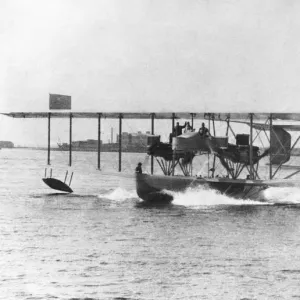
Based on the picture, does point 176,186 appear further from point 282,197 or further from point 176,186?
point 282,197

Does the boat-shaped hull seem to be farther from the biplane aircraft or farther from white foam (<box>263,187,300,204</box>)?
white foam (<box>263,187,300,204</box>)

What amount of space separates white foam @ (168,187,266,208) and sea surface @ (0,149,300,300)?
453cm

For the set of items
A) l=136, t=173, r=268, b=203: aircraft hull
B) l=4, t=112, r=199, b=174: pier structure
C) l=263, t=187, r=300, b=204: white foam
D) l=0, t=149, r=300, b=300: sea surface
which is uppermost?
l=4, t=112, r=199, b=174: pier structure

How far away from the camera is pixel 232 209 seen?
144 feet

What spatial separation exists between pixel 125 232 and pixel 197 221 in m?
6.09

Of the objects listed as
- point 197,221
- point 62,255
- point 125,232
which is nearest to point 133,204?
point 197,221

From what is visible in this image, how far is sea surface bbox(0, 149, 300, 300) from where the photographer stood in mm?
20062

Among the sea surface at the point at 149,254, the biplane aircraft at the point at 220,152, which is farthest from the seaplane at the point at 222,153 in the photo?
the sea surface at the point at 149,254

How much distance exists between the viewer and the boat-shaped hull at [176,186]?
4669cm

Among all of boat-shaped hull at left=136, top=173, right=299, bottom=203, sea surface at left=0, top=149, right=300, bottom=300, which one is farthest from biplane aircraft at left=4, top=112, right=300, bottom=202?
sea surface at left=0, top=149, right=300, bottom=300

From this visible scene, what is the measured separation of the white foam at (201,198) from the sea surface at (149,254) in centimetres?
453

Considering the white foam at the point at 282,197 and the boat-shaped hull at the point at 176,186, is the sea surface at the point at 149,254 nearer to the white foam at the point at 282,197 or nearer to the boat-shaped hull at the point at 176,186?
the boat-shaped hull at the point at 176,186

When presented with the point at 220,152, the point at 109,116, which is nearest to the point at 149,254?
the point at 220,152

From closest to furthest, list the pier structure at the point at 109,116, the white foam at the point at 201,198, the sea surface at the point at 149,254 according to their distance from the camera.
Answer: the sea surface at the point at 149,254
the white foam at the point at 201,198
the pier structure at the point at 109,116
